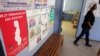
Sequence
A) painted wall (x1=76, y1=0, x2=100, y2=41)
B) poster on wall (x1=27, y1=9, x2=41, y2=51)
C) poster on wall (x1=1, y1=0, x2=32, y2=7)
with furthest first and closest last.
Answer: painted wall (x1=76, y1=0, x2=100, y2=41) → poster on wall (x1=27, y1=9, x2=41, y2=51) → poster on wall (x1=1, y1=0, x2=32, y2=7)

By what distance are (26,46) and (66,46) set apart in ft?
7.63

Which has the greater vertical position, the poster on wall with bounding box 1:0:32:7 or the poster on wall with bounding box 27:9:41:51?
the poster on wall with bounding box 1:0:32:7

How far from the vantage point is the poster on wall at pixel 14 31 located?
4.29 feet

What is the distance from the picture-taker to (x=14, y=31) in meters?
1.48

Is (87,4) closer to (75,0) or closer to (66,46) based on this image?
(66,46)

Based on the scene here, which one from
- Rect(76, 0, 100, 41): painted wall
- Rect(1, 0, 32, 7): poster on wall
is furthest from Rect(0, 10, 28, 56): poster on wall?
Rect(76, 0, 100, 41): painted wall

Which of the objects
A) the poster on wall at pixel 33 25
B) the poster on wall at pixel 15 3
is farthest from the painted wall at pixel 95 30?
the poster on wall at pixel 15 3

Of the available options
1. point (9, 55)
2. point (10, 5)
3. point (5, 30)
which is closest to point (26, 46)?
point (9, 55)

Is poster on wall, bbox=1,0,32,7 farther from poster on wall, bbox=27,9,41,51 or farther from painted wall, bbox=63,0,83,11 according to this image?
painted wall, bbox=63,0,83,11

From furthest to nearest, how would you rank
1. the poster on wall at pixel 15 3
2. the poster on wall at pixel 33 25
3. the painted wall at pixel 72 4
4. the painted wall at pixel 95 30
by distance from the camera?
the painted wall at pixel 72 4 → the painted wall at pixel 95 30 → the poster on wall at pixel 33 25 → the poster on wall at pixel 15 3

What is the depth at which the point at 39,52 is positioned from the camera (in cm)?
228

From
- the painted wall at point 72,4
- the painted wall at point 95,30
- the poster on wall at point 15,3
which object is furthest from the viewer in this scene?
the painted wall at point 72,4

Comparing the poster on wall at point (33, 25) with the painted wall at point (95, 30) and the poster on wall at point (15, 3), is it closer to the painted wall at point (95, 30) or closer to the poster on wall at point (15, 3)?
the poster on wall at point (15, 3)

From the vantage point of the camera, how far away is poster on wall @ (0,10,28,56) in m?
1.31
